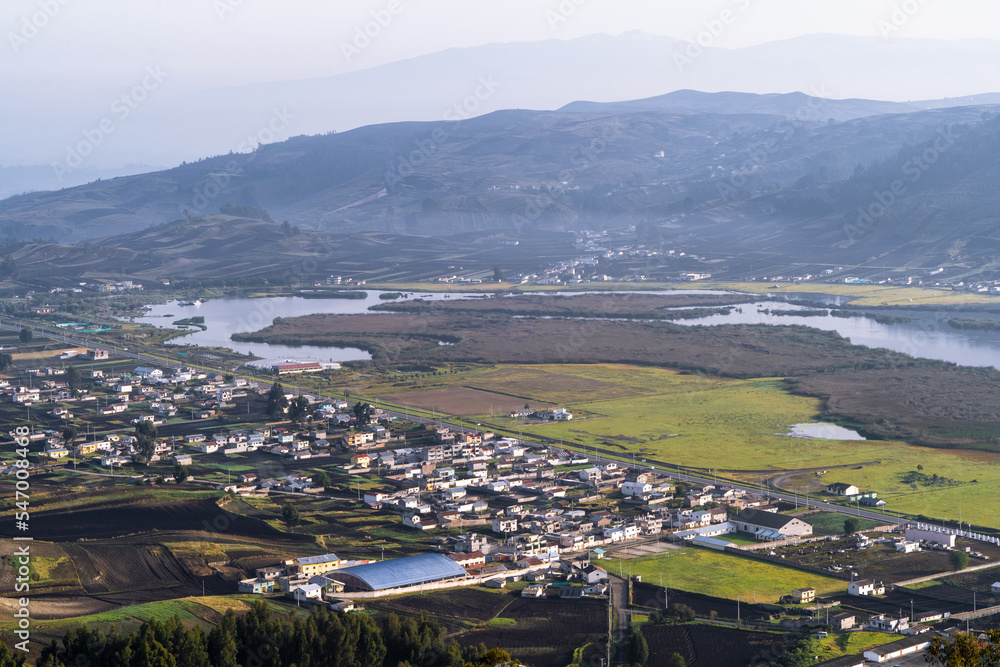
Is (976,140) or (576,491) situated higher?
(976,140)

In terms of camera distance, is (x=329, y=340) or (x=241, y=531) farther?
(x=329, y=340)

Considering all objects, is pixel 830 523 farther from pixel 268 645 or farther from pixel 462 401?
pixel 462 401

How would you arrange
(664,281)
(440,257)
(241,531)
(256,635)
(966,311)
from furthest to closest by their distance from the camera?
(440,257) → (664,281) → (966,311) → (241,531) → (256,635)

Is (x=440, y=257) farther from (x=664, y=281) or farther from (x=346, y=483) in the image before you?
(x=346, y=483)

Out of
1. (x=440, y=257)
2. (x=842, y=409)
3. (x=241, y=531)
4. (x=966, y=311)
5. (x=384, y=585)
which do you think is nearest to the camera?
(x=384, y=585)

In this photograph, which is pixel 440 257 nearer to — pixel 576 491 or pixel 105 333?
pixel 105 333

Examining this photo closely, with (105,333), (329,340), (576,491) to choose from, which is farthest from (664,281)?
(576,491)

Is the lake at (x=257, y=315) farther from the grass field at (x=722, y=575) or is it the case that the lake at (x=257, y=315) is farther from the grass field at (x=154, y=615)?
the grass field at (x=154, y=615)
